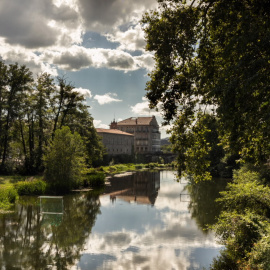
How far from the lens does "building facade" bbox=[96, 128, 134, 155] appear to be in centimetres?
8154

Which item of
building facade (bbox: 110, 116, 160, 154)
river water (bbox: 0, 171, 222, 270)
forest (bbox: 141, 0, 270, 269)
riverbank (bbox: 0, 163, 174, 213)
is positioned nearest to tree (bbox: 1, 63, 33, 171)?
riverbank (bbox: 0, 163, 174, 213)

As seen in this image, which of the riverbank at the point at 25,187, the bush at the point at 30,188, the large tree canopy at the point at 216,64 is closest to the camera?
the large tree canopy at the point at 216,64

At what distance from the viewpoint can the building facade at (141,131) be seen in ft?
348

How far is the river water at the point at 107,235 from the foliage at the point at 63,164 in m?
3.53

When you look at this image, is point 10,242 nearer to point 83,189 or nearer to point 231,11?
point 231,11

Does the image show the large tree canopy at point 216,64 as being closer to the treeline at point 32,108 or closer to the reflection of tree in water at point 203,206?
the reflection of tree in water at point 203,206

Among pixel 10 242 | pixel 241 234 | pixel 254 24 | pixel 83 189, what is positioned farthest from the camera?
pixel 83 189

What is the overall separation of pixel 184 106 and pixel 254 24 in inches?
171

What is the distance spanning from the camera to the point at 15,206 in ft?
78.9

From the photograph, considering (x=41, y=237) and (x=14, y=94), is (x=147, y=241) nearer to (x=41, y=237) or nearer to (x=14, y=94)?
(x=41, y=237)

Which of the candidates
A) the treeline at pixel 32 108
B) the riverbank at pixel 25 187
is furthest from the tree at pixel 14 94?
the riverbank at pixel 25 187

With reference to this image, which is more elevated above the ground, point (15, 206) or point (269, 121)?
point (269, 121)

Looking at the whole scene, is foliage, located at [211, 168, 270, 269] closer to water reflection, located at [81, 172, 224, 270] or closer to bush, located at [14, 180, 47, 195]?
water reflection, located at [81, 172, 224, 270]

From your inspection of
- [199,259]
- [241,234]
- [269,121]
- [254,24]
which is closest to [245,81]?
[269,121]
